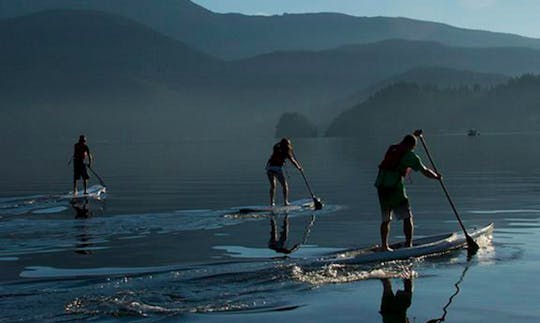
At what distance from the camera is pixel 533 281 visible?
14.3m

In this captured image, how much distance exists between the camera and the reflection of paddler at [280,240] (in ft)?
61.2

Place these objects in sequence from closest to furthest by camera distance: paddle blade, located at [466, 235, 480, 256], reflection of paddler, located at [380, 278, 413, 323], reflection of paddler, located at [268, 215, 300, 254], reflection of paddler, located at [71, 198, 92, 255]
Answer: reflection of paddler, located at [380, 278, 413, 323] < paddle blade, located at [466, 235, 480, 256] < reflection of paddler, located at [268, 215, 300, 254] < reflection of paddler, located at [71, 198, 92, 255]

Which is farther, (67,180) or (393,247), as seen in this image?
(67,180)

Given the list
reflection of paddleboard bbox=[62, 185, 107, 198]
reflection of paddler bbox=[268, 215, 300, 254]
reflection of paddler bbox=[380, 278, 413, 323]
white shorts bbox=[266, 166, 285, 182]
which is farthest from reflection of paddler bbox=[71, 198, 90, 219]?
reflection of paddler bbox=[380, 278, 413, 323]

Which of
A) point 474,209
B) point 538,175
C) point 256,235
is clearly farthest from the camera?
point 538,175

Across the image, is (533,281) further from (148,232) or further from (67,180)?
(67,180)

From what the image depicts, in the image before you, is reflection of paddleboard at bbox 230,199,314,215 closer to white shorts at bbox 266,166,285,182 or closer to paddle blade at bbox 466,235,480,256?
white shorts at bbox 266,166,285,182

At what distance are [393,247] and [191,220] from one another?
8770 millimetres

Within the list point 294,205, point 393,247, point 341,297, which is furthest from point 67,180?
point 341,297

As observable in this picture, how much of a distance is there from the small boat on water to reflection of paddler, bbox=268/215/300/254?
2.13 m

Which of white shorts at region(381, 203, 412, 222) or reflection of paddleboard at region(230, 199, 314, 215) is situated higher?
white shorts at region(381, 203, 412, 222)

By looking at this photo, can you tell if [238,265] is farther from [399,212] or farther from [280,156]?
[280,156]

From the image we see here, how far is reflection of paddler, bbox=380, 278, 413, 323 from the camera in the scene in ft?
39.3

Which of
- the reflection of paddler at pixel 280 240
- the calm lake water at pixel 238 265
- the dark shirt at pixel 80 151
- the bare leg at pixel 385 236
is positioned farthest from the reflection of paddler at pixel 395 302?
the dark shirt at pixel 80 151
